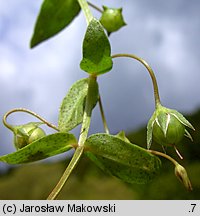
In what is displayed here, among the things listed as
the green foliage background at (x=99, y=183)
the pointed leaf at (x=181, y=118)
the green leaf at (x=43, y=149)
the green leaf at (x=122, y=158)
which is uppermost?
the green leaf at (x=43, y=149)

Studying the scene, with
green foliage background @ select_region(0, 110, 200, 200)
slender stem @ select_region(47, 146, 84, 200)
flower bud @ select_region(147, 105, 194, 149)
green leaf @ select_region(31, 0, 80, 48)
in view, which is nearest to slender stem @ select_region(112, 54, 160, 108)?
flower bud @ select_region(147, 105, 194, 149)

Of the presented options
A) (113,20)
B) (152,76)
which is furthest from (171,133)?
(113,20)

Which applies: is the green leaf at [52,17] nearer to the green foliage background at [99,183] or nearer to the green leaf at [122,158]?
the green leaf at [122,158]

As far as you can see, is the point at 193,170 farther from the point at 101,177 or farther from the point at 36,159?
the point at 36,159

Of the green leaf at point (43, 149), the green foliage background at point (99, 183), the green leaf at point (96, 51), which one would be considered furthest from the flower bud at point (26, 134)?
the green foliage background at point (99, 183)

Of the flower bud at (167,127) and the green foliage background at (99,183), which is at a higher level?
the flower bud at (167,127)
